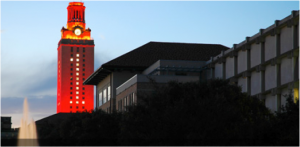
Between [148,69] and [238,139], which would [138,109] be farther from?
[148,69]

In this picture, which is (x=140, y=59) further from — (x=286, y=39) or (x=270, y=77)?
(x=286, y=39)

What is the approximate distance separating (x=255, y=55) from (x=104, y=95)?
34797mm

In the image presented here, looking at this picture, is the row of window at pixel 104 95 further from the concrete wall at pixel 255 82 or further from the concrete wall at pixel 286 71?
the concrete wall at pixel 286 71

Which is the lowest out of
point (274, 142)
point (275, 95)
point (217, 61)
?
point (274, 142)

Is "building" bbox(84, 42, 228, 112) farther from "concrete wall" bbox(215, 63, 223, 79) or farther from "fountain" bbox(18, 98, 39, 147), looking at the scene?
"fountain" bbox(18, 98, 39, 147)

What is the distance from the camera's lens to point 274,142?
118 feet

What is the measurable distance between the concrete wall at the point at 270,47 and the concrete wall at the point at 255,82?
10.0 ft

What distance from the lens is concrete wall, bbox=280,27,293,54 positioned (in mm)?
59456

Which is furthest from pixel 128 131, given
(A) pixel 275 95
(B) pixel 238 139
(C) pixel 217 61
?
(C) pixel 217 61

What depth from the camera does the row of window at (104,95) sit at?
309 ft

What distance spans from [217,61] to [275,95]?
16651mm

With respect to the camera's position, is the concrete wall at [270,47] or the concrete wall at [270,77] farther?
the concrete wall at [270,77]

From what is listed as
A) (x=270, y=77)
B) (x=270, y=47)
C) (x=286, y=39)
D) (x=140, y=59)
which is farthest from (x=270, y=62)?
(x=140, y=59)

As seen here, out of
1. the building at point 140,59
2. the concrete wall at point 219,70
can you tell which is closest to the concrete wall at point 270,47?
the concrete wall at point 219,70
